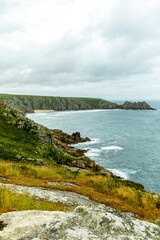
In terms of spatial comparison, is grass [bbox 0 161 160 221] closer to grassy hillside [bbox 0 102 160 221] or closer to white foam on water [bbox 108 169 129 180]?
grassy hillside [bbox 0 102 160 221]

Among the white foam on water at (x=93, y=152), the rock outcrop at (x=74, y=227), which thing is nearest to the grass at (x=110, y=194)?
the rock outcrop at (x=74, y=227)

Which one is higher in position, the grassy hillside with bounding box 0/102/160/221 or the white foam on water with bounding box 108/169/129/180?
the grassy hillside with bounding box 0/102/160/221

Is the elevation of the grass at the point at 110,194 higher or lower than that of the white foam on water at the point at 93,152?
higher

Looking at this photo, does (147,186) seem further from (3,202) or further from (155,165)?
(3,202)

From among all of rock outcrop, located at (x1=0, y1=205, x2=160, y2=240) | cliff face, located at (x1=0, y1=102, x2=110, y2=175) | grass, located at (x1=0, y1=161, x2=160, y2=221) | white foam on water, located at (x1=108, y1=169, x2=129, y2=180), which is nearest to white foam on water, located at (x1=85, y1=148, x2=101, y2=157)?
white foam on water, located at (x1=108, y1=169, x2=129, y2=180)

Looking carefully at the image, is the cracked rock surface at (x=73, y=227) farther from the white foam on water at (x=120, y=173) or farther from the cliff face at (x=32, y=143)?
the white foam on water at (x=120, y=173)

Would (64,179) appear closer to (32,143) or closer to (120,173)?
(32,143)

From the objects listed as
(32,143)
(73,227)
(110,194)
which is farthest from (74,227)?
(32,143)

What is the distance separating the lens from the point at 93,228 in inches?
149

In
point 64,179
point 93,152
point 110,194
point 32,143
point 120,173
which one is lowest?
point 120,173

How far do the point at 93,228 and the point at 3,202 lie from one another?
364 cm

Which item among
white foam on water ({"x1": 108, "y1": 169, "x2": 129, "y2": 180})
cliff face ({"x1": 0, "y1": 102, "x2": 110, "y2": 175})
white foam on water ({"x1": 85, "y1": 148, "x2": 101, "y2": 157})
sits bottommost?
white foam on water ({"x1": 108, "y1": 169, "x2": 129, "y2": 180})

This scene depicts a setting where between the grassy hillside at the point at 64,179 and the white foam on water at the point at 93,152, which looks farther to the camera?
the white foam on water at the point at 93,152

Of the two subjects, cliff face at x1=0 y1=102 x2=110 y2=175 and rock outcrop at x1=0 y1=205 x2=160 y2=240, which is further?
cliff face at x1=0 y1=102 x2=110 y2=175
